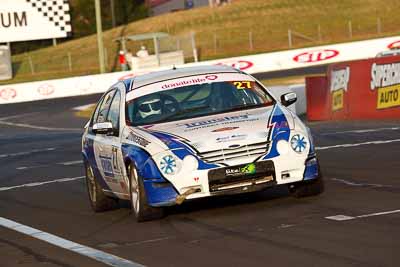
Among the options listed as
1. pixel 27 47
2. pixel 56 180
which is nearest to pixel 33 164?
pixel 56 180

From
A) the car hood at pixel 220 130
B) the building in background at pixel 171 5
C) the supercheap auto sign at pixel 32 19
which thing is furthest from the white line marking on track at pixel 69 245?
the building in background at pixel 171 5

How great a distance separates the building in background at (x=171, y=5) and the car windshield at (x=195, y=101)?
80.2m

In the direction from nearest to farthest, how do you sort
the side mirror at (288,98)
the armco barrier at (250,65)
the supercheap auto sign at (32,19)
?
the side mirror at (288,98) < the armco barrier at (250,65) < the supercheap auto sign at (32,19)

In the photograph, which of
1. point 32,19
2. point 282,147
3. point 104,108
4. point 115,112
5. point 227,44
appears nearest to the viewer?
point 282,147

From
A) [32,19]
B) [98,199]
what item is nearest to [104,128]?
[98,199]

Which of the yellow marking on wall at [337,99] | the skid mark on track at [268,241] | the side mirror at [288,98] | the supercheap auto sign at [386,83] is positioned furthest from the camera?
the yellow marking on wall at [337,99]

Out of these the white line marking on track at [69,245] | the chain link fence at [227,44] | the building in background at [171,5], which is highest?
the white line marking on track at [69,245]

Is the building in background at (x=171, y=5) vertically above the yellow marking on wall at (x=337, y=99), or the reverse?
the yellow marking on wall at (x=337, y=99)

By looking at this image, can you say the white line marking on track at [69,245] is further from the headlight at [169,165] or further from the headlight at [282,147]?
the headlight at [282,147]

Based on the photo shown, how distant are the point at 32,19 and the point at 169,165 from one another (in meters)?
69.2

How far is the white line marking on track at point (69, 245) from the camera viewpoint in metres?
8.98

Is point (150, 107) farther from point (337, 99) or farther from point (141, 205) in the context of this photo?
point (337, 99)

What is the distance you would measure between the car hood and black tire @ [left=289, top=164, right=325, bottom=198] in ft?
2.21

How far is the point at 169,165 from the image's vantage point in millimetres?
11000
